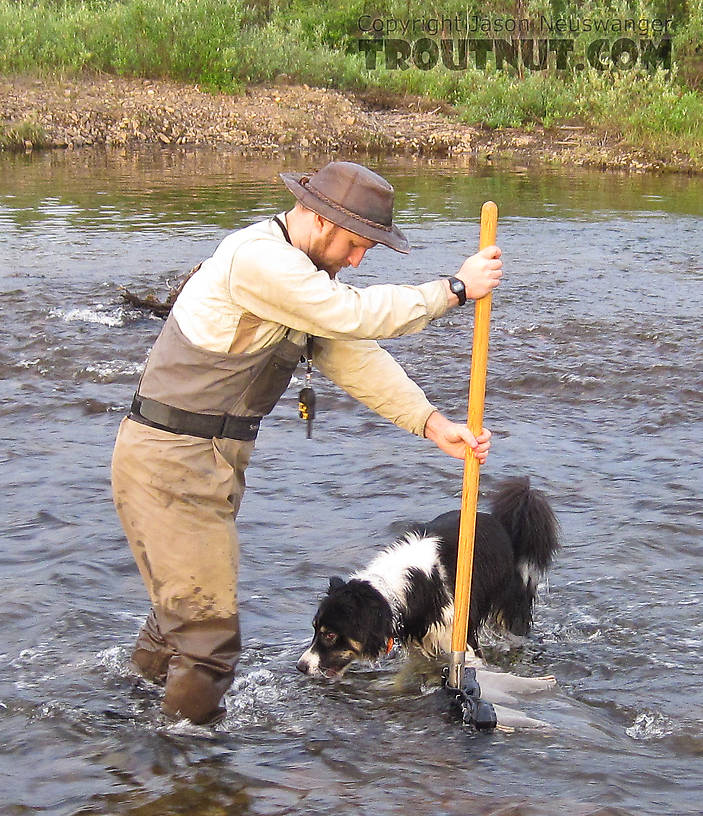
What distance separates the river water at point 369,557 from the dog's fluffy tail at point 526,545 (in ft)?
0.55

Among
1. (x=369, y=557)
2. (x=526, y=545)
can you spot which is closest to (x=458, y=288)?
(x=526, y=545)

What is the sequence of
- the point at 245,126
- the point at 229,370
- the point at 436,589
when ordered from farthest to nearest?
the point at 245,126 → the point at 436,589 → the point at 229,370

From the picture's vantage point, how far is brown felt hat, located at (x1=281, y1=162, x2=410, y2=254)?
4.02m

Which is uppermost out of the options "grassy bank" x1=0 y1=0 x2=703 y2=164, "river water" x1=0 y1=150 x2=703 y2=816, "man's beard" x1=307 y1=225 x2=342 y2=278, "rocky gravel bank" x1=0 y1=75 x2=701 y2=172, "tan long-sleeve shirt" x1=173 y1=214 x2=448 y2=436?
"grassy bank" x1=0 y1=0 x2=703 y2=164

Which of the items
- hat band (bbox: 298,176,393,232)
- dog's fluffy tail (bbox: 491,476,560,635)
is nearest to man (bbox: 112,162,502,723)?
hat band (bbox: 298,176,393,232)

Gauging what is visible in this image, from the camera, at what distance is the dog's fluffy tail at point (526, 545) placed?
5.58 m

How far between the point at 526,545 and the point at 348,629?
120 centimetres

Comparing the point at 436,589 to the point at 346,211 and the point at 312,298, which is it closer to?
the point at 312,298

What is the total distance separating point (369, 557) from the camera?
21.1 feet

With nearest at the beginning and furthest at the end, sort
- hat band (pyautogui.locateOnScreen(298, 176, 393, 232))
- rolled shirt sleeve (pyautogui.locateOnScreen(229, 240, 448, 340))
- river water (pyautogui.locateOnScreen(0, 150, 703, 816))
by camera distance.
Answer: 1. rolled shirt sleeve (pyautogui.locateOnScreen(229, 240, 448, 340))
2. hat band (pyautogui.locateOnScreen(298, 176, 393, 232))
3. river water (pyautogui.locateOnScreen(0, 150, 703, 816))

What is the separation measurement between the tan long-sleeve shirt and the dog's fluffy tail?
1.84 meters

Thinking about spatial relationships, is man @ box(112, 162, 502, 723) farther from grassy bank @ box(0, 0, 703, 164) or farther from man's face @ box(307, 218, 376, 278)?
grassy bank @ box(0, 0, 703, 164)

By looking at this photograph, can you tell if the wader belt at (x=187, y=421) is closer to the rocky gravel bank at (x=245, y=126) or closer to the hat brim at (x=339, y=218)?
the hat brim at (x=339, y=218)

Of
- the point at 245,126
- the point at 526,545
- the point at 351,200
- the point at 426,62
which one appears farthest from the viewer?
the point at 426,62
